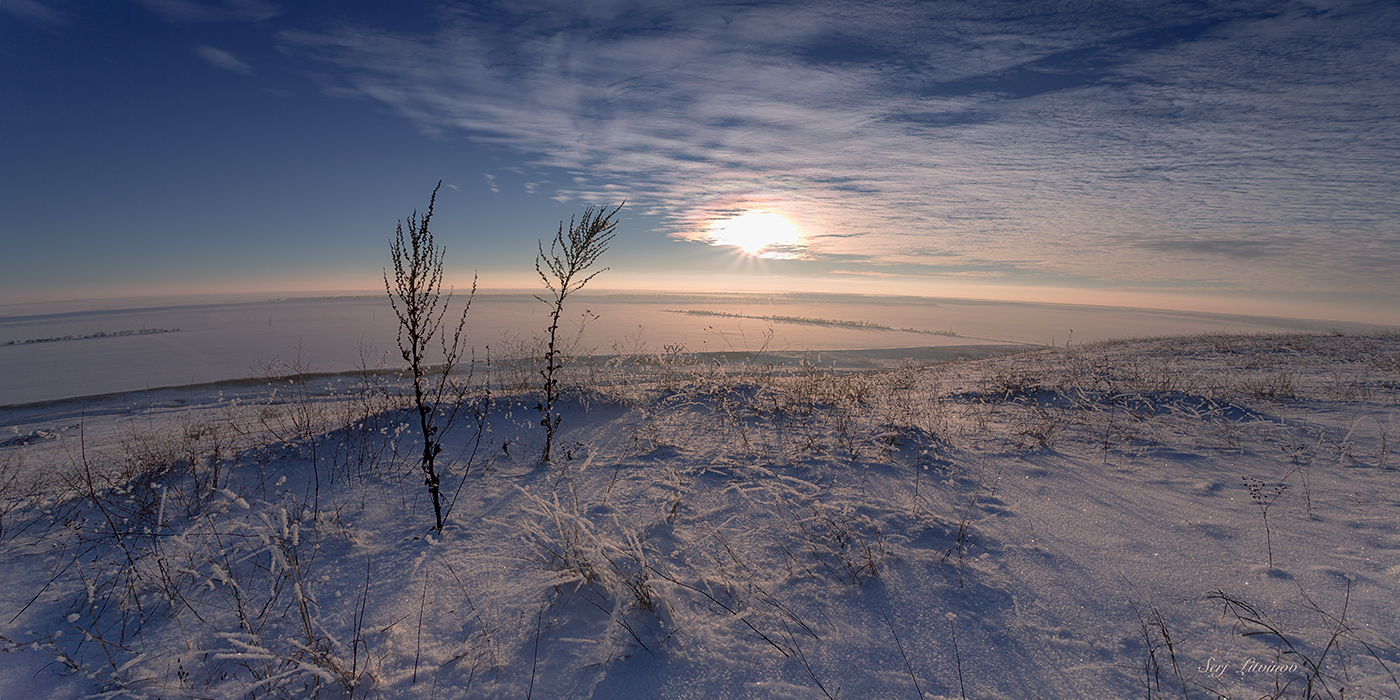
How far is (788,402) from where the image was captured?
6266 mm

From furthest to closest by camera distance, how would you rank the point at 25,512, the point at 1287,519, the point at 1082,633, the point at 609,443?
the point at 609,443, the point at 25,512, the point at 1287,519, the point at 1082,633

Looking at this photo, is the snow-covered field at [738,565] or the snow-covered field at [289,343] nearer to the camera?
the snow-covered field at [738,565]

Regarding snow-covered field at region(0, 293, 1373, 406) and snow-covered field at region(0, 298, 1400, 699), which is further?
snow-covered field at region(0, 293, 1373, 406)

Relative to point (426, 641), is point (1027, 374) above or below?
above

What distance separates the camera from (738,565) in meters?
2.76

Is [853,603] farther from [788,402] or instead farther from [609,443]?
[788,402]

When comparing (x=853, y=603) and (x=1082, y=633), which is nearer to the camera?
(x=1082, y=633)

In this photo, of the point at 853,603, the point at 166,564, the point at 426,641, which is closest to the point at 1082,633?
the point at 853,603

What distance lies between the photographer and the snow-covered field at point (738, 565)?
198 centimetres

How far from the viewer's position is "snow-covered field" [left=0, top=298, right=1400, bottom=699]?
1977 millimetres

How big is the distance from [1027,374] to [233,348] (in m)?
23.1

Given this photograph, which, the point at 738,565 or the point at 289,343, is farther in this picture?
the point at 289,343

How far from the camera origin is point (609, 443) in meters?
5.18

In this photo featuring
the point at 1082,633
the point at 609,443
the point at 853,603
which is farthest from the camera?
the point at 609,443
